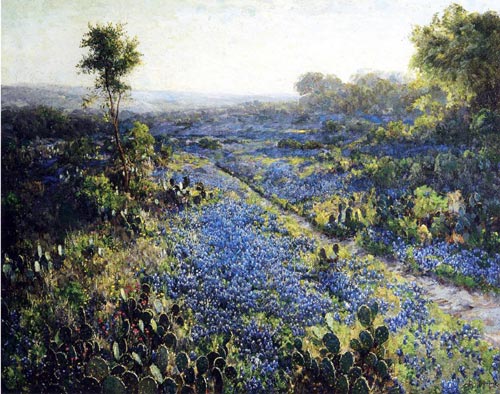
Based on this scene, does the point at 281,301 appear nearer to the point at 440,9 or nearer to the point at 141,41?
the point at 141,41

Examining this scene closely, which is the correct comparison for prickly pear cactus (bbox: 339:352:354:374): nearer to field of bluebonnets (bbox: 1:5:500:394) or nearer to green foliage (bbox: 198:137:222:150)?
field of bluebonnets (bbox: 1:5:500:394)

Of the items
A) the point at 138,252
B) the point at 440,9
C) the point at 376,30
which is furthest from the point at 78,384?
the point at 440,9

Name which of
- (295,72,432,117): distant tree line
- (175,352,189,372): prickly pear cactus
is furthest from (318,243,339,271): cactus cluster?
(295,72,432,117): distant tree line

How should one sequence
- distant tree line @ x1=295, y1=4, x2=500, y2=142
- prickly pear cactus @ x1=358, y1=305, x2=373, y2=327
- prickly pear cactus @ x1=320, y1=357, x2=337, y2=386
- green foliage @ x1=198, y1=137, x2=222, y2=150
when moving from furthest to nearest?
green foliage @ x1=198, y1=137, x2=222, y2=150 < distant tree line @ x1=295, y1=4, x2=500, y2=142 < prickly pear cactus @ x1=358, y1=305, x2=373, y2=327 < prickly pear cactus @ x1=320, y1=357, x2=337, y2=386

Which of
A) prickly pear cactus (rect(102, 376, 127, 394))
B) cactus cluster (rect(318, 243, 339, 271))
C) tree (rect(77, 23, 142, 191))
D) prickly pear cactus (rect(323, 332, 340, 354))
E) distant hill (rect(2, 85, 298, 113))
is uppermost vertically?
tree (rect(77, 23, 142, 191))

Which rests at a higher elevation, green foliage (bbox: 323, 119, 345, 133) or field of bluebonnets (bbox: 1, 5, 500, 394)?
green foliage (bbox: 323, 119, 345, 133)

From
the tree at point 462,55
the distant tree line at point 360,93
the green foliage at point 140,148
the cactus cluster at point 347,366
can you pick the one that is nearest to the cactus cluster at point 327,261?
the cactus cluster at point 347,366

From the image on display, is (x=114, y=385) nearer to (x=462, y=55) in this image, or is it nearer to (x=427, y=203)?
(x=427, y=203)

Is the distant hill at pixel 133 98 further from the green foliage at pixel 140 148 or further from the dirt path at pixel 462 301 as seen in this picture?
the dirt path at pixel 462 301
